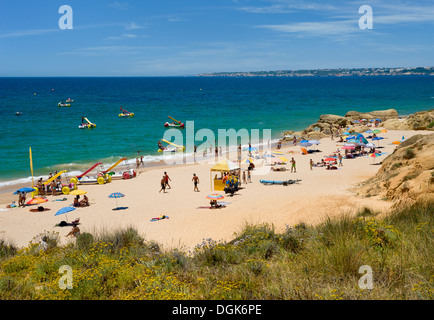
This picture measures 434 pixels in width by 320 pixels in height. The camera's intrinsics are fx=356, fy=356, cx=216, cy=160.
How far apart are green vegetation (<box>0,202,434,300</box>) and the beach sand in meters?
1.61

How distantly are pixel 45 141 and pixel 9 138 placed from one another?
533cm

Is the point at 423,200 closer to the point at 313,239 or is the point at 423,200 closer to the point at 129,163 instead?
the point at 313,239

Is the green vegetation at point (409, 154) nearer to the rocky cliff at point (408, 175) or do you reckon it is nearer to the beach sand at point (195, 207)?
the rocky cliff at point (408, 175)

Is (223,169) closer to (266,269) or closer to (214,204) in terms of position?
(214,204)

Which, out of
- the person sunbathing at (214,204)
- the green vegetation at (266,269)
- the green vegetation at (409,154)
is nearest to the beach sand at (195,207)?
the person sunbathing at (214,204)

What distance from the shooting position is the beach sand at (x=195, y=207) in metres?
12.4

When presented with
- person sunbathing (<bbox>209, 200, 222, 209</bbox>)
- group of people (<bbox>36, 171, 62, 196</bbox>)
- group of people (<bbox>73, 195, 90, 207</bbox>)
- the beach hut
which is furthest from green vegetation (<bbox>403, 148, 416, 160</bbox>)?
group of people (<bbox>36, 171, 62, 196</bbox>)

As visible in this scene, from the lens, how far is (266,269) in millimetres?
5527

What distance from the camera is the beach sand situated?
12438 mm

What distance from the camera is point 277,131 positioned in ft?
166

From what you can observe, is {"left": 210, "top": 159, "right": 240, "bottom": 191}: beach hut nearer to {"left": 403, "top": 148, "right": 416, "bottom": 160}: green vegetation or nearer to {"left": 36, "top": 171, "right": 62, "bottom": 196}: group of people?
{"left": 403, "top": 148, "right": 416, "bottom": 160}: green vegetation

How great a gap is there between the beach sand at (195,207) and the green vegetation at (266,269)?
5.27ft

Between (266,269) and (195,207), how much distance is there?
1202 cm

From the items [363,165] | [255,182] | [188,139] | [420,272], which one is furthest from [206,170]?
[420,272]
